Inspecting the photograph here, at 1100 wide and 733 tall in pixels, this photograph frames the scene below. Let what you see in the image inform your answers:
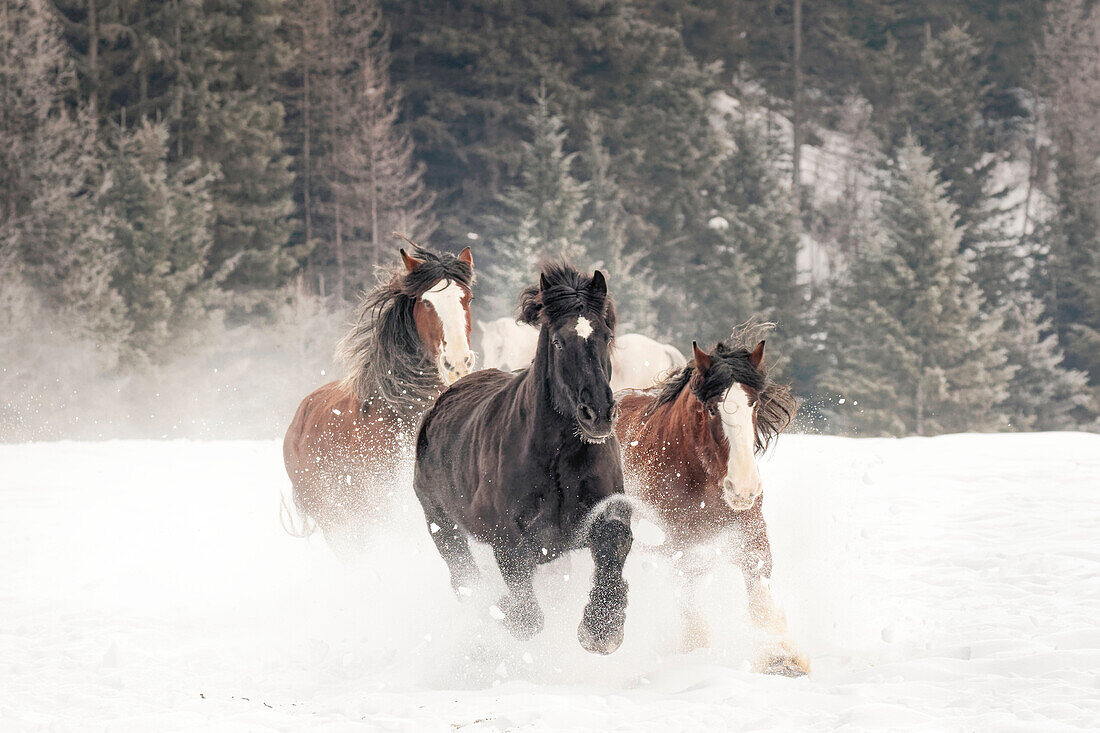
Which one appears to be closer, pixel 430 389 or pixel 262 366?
pixel 430 389

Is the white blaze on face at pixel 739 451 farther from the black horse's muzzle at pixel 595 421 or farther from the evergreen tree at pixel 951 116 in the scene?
the evergreen tree at pixel 951 116

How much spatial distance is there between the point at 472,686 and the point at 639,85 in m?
35.4

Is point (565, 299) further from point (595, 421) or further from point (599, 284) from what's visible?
point (595, 421)

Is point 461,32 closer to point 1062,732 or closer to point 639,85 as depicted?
point 639,85

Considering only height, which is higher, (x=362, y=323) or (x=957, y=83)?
(x=957, y=83)

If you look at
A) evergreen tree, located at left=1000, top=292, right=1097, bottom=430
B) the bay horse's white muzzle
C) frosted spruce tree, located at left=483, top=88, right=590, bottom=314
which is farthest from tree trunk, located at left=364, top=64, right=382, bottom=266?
the bay horse's white muzzle

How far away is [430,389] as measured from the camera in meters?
6.83

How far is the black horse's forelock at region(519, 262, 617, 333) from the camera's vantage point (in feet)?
15.6

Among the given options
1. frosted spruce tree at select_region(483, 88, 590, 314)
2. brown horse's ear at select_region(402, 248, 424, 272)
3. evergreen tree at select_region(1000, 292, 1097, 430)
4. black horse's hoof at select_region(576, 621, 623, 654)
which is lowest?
evergreen tree at select_region(1000, 292, 1097, 430)

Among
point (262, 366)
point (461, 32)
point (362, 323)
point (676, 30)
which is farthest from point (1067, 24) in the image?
point (362, 323)

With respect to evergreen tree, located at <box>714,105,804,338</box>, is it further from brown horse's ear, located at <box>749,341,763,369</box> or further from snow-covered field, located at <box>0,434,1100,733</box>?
brown horse's ear, located at <box>749,341,763,369</box>

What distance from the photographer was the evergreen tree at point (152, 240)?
90.3ft

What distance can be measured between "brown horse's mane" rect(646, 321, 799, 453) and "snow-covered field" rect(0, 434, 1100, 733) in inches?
33.6

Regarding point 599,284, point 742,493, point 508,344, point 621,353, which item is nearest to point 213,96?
point 508,344
